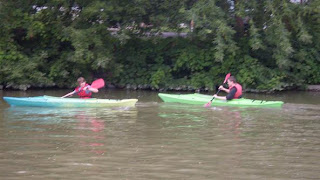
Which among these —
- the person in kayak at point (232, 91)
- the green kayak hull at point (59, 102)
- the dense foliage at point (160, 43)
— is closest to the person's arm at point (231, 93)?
the person in kayak at point (232, 91)

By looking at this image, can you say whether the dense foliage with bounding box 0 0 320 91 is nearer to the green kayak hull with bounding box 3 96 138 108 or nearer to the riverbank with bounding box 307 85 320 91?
the riverbank with bounding box 307 85 320 91

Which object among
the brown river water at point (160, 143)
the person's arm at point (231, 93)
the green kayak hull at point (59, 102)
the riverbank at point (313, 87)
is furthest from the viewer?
the riverbank at point (313, 87)

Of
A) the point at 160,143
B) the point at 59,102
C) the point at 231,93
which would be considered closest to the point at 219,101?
the point at 231,93

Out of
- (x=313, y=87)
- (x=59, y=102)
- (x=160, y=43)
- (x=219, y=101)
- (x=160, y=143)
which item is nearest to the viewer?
(x=160, y=143)

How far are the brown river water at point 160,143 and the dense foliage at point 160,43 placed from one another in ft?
13.9

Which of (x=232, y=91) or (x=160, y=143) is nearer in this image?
(x=160, y=143)

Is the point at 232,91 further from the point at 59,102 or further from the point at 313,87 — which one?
the point at 313,87

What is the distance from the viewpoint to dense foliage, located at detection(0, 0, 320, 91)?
60.4ft

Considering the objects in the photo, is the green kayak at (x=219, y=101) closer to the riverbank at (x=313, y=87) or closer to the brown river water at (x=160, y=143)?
the brown river water at (x=160, y=143)

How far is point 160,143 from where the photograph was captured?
9.66 meters

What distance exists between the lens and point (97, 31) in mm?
19062

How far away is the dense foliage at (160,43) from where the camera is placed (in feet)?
60.4

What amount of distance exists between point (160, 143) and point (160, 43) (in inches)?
452

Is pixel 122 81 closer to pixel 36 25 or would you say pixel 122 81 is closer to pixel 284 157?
pixel 36 25
